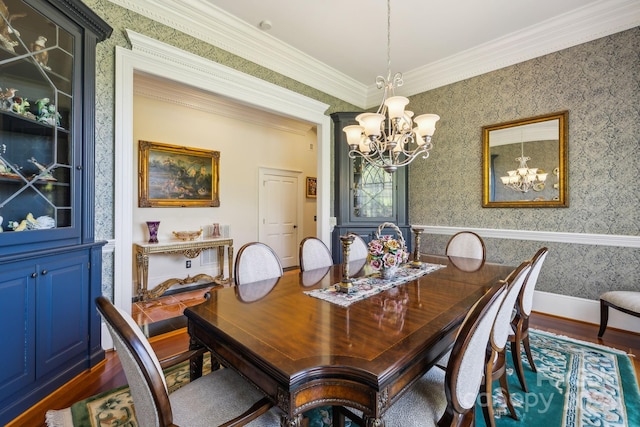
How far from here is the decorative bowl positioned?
4.24 m

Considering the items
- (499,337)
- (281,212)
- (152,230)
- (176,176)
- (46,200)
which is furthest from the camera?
(281,212)

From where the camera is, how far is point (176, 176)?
435cm

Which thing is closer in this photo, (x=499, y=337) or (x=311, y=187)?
(x=499, y=337)

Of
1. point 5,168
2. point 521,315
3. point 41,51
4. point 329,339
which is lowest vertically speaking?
point 521,315

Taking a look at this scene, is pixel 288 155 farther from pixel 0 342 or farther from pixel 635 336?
pixel 635 336

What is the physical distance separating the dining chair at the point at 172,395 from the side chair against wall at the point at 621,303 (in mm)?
2936

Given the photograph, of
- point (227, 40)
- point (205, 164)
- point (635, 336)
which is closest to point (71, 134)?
point (227, 40)

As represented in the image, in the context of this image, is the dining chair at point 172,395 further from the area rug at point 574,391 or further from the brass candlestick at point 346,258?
the area rug at point 574,391

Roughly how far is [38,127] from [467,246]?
352cm

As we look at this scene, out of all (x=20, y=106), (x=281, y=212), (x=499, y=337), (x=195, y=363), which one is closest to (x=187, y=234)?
(x=281, y=212)

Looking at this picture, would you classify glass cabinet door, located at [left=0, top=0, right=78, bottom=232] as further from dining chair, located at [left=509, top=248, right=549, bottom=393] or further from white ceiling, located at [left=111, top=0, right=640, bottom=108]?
dining chair, located at [left=509, top=248, right=549, bottom=393]

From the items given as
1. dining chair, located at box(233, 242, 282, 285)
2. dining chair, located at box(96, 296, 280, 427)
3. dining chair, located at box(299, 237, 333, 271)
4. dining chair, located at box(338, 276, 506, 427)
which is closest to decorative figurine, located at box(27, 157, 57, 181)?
dining chair, located at box(233, 242, 282, 285)

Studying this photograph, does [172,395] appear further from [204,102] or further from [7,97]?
[204,102]

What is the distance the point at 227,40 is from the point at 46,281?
8.71 ft
